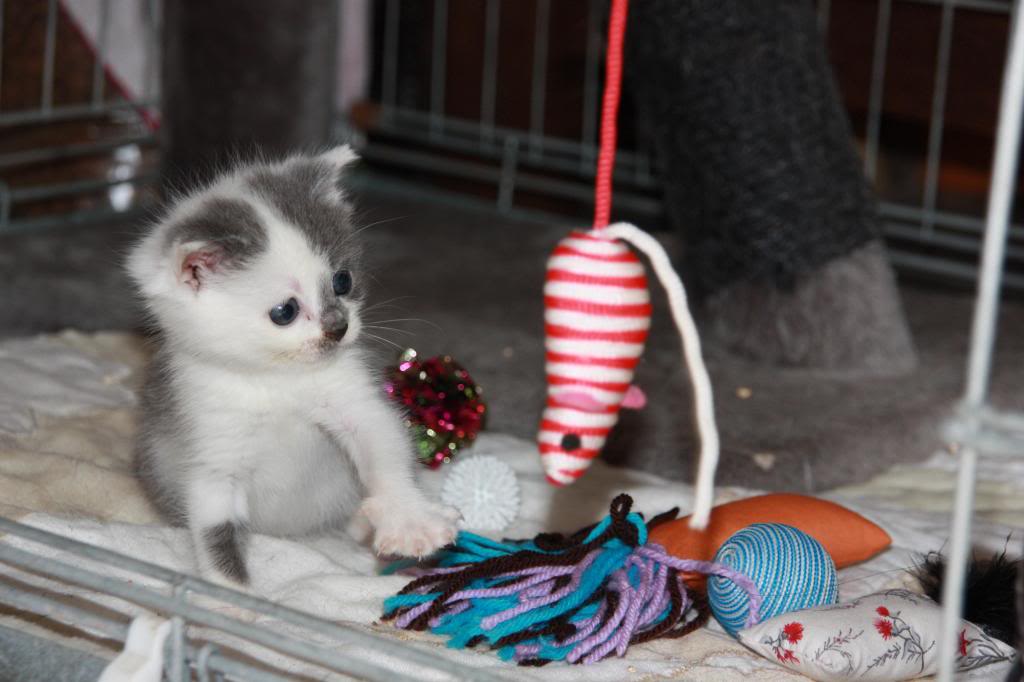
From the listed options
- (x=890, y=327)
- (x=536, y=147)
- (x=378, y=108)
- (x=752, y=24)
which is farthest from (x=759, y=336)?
(x=378, y=108)

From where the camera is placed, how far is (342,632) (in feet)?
3.79

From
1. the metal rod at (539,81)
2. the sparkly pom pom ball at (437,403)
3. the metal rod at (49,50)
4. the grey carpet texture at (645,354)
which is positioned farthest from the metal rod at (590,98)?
the sparkly pom pom ball at (437,403)

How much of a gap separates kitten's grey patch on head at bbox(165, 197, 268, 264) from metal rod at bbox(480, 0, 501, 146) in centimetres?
251

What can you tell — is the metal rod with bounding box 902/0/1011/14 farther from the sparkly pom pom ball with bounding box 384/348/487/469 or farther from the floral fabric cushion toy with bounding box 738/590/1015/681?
the floral fabric cushion toy with bounding box 738/590/1015/681

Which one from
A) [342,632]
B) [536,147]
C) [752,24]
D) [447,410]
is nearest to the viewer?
[342,632]

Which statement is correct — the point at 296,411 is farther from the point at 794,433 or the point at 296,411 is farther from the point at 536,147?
the point at 536,147

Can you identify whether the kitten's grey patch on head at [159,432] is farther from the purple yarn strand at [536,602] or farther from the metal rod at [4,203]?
the metal rod at [4,203]

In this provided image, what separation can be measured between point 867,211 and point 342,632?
1896 millimetres

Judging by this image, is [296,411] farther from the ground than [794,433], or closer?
farther from the ground

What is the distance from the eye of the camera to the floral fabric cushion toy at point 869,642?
143 centimetres

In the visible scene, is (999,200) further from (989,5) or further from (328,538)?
(989,5)

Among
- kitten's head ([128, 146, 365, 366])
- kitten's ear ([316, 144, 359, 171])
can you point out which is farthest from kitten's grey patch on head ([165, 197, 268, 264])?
kitten's ear ([316, 144, 359, 171])

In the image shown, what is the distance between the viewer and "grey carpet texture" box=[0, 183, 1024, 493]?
2.25m

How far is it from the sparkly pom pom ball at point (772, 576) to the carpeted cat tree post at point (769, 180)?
3.84ft
